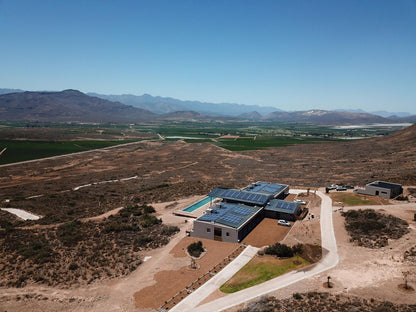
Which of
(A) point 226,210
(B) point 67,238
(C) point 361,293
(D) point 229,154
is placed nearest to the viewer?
(C) point 361,293

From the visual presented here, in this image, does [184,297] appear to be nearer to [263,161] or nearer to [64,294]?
[64,294]

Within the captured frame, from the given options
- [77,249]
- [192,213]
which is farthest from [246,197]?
[77,249]

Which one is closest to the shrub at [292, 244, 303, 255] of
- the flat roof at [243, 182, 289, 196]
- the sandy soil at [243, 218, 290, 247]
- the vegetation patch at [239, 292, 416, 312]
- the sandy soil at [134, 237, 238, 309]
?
the sandy soil at [243, 218, 290, 247]

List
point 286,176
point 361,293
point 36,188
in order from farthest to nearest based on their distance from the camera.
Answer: point 286,176, point 36,188, point 361,293

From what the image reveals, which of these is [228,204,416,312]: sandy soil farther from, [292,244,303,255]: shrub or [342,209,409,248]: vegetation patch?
[292,244,303,255]: shrub

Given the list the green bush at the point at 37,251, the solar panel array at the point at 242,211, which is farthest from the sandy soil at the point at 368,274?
the green bush at the point at 37,251

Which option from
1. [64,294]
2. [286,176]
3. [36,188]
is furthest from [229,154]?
[64,294]

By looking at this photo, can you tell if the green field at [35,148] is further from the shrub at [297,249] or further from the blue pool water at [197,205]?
the shrub at [297,249]
